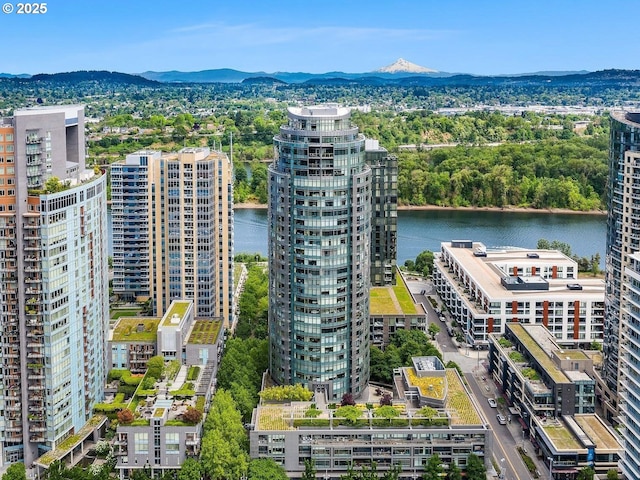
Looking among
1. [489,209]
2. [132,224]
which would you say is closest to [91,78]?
[489,209]

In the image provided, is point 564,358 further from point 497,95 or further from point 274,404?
point 497,95

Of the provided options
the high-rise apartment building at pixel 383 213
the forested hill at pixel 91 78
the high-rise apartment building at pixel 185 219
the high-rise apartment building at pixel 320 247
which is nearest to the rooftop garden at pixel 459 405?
the high-rise apartment building at pixel 320 247

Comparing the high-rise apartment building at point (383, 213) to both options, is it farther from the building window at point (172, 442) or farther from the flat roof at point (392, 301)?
the building window at point (172, 442)

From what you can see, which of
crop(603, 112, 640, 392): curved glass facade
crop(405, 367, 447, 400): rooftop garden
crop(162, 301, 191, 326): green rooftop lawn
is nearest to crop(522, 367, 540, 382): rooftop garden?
crop(603, 112, 640, 392): curved glass facade

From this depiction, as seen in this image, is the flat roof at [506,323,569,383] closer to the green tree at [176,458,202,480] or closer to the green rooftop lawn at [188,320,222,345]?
the green rooftop lawn at [188,320,222,345]

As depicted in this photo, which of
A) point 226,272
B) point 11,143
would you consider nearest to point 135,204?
point 226,272

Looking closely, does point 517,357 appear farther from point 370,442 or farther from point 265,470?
point 265,470
